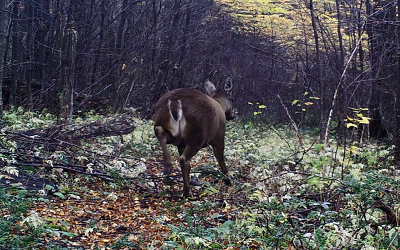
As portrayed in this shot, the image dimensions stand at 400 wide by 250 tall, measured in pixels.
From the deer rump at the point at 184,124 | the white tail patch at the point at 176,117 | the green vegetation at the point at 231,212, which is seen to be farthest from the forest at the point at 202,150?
the white tail patch at the point at 176,117

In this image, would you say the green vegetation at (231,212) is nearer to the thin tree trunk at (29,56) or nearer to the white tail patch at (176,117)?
the white tail patch at (176,117)

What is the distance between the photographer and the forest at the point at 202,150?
4598 mm

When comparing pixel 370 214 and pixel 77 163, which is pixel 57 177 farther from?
pixel 370 214

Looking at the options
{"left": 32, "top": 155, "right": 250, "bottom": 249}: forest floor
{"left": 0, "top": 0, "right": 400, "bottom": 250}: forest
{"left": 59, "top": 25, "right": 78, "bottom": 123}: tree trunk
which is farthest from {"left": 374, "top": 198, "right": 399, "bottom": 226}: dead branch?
{"left": 59, "top": 25, "right": 78, "bottom": 123}: tree trunk

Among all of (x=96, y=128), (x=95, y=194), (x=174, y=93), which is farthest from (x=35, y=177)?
(x=174, y=93)

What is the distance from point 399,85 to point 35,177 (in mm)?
7401

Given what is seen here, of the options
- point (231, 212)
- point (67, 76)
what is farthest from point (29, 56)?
point (231, 212)

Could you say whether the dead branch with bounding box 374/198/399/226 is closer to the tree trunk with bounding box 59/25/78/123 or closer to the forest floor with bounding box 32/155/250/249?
the forest floor with bounding box 32/155/250/249

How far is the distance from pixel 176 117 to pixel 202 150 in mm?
5087

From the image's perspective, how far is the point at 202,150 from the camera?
12.1 metres

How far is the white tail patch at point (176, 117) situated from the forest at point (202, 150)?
80 centimetres

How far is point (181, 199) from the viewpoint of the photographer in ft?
22.9

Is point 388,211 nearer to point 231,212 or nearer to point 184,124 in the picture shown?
point 231,212

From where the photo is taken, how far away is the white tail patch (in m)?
7.11
